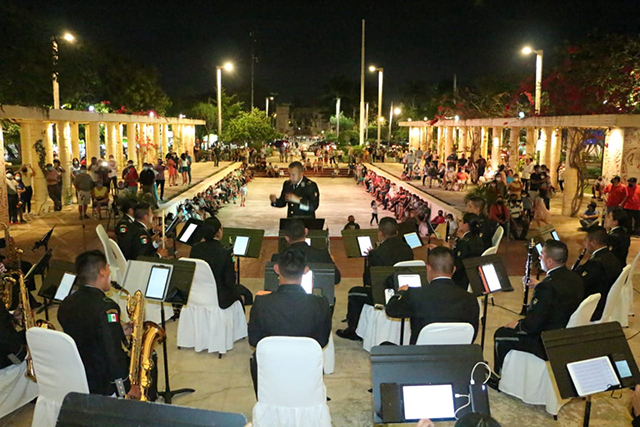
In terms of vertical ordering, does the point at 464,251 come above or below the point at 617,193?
below

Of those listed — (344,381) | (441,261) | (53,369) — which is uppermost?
(441,261)

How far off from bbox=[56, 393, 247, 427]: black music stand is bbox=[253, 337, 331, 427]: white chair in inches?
44.2

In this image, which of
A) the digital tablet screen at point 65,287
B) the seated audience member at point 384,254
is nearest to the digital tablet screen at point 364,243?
the seated audience member at point 384,254

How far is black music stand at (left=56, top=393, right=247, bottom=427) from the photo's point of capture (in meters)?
2.62

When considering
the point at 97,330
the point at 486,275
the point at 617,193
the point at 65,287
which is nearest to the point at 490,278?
the point at 486,275

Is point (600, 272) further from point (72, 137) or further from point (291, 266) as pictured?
point (72, 137)

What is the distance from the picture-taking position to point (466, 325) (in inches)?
172

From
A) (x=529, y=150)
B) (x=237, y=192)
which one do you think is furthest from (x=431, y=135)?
(x=237, y=192)

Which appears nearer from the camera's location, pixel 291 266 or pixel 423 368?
pixel 423 368

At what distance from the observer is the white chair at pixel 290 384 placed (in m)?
3.78

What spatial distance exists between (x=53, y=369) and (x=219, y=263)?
2404 millimetres

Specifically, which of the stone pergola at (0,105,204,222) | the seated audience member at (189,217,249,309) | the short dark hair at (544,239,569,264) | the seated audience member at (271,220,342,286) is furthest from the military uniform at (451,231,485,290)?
the stone pergola at (0,105,204,222)

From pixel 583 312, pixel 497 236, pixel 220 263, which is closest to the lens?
pixel 583 312

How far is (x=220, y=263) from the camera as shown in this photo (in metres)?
6.34
